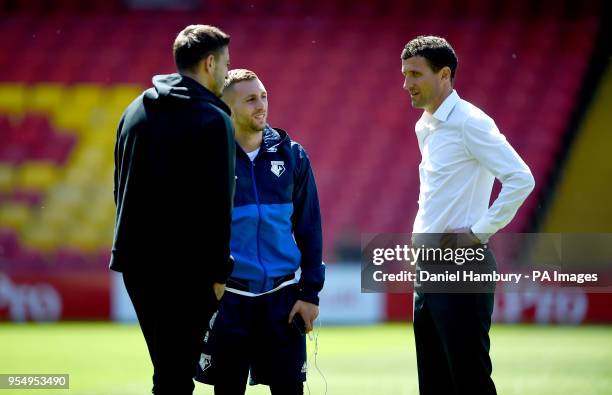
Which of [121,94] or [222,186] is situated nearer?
[222,186]

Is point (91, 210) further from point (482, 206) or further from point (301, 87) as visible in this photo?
point (482, 206)

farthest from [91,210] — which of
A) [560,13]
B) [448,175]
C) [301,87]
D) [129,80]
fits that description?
[448,175]

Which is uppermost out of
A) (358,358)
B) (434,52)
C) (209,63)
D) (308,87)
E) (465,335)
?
A: (308,87)

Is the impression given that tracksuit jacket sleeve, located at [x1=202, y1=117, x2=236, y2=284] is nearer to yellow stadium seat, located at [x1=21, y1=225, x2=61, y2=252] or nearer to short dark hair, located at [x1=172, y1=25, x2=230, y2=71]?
short dark hair, located at [x1=172, y1=25, x2=230, y2=71]

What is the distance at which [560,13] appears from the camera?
17.4 meters

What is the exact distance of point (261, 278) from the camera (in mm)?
4484

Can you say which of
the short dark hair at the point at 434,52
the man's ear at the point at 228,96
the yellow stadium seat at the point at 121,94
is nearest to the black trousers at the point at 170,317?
the man's ear at the point at 228,96

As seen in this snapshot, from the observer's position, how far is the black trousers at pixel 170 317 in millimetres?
3805

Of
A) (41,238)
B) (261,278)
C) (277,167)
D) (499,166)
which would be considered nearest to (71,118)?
(41,238)

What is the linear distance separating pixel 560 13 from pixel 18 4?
971 cm

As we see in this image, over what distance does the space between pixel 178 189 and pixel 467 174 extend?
141cm

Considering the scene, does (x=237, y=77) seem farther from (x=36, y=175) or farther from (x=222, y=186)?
(x=36, y=175)

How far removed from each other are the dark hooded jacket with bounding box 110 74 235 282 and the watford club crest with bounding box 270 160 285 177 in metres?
0.78

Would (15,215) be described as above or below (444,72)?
above
